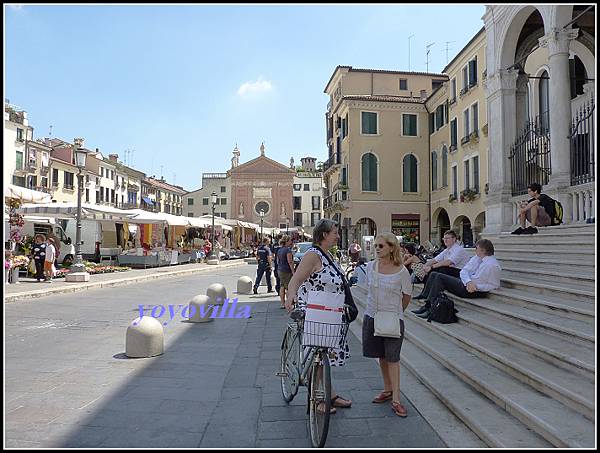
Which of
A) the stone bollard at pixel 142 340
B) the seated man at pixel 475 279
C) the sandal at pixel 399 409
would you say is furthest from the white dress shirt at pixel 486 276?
the stone bollard at pixel 142 340

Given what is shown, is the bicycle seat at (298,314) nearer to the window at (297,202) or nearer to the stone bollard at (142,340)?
the stone bollard at (142,340)

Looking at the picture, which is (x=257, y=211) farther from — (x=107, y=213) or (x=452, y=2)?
(x=452, y=2)

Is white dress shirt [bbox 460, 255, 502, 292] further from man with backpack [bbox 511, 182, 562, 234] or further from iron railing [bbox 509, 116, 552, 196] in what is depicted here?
iron railing [bbox 509, 116, 552, 196]

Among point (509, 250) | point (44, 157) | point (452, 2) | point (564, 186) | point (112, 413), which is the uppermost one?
point (44, 157)

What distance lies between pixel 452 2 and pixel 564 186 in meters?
8.05

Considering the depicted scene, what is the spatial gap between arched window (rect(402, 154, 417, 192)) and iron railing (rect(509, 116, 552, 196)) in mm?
23528

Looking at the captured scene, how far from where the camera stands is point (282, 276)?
11.7m

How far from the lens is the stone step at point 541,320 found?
5039 mm

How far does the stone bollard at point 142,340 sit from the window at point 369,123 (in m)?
31.3

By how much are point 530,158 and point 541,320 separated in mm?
7785

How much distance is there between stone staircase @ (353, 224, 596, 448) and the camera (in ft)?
12.7

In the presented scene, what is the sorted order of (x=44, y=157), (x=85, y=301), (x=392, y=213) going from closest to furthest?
1. (x=85, y=301)
2. (x=392, y=213)
3. (x=44, y=157)

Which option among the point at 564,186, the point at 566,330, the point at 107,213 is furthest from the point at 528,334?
the point at 107,213

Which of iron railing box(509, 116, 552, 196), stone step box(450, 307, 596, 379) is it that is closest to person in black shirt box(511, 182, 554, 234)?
iron railing box(509, 116, 552, 196)
